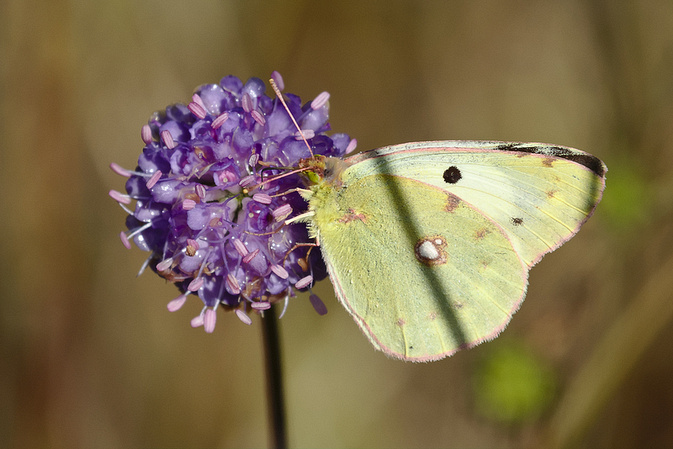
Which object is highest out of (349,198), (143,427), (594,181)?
(349,198)

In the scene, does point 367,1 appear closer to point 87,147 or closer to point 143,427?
point 87,147

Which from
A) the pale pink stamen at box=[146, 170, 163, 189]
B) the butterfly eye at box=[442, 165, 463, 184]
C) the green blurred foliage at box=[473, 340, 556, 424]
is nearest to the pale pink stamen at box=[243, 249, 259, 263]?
the pale pink stamen at box=[146, 170, 163, 189]

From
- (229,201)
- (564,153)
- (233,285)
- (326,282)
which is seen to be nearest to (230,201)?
(229,201)

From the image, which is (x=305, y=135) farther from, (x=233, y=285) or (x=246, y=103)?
(x=233, y=285)

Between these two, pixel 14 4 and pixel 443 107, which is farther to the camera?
pixel 443 107

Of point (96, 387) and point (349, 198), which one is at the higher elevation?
point (349, 198)

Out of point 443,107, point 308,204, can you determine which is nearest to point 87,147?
point 308,204
